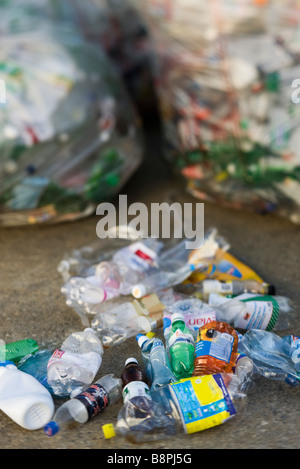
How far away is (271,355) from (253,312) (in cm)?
19

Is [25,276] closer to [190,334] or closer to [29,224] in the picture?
[29,224]

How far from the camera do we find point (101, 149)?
96.7 inches

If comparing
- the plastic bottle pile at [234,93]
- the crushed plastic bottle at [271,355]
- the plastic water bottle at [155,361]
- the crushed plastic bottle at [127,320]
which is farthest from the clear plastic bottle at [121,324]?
the plastic bottle pile at [234,93]

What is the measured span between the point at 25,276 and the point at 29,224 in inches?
16.5

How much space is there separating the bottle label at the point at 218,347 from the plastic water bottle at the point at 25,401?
0.44 metres

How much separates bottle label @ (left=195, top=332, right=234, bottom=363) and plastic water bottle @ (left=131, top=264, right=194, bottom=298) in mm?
437

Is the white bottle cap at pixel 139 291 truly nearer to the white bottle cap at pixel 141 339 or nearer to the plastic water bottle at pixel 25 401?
the white bottle cap at pixel 141 339

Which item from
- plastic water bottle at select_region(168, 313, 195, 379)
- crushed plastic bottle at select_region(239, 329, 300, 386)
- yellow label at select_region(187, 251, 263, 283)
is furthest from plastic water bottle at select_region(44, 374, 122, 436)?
yellow label at select_region(187, 251, 263, 283)

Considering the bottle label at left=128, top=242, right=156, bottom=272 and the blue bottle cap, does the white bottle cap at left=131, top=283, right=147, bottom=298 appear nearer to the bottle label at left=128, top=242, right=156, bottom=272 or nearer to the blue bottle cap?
the bottle label at left=128, top=242, right=156, bottom=272

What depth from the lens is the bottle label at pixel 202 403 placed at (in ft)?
4.47

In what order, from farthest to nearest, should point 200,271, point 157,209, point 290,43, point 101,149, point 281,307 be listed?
point 157,209
point 101,149
point 290,43
point 200,271
point 281,307

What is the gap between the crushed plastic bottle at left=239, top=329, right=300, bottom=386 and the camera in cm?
155

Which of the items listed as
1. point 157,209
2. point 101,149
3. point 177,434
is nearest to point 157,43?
point 101,149

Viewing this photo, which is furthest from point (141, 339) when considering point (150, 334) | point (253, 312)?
point (253, 312)
